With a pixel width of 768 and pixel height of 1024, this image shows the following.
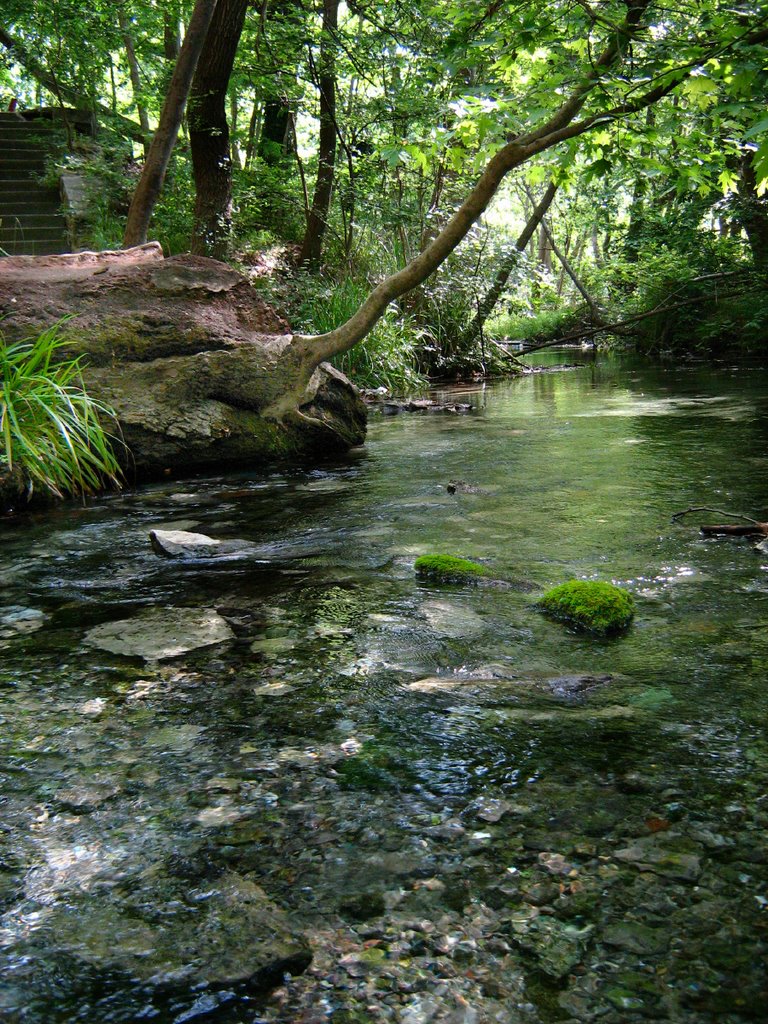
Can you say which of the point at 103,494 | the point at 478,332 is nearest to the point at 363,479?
the point at 103,494

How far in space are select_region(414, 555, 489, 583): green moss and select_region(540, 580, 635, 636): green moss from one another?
0.40m

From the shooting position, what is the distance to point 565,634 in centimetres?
247

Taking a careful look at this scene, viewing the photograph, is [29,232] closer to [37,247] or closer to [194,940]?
[37,247]

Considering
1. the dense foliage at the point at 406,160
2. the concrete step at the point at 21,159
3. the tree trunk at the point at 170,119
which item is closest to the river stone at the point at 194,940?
the dense foliage at the point at 406,160

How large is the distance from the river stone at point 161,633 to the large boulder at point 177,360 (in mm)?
2665

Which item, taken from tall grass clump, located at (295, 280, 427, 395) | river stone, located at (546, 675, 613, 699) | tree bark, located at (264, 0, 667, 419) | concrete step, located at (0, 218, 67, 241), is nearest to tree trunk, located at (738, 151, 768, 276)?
tall grass clump, located at (295, 280, 427, 395)

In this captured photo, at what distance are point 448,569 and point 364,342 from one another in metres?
7.20

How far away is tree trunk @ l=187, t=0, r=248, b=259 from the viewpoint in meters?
8.55

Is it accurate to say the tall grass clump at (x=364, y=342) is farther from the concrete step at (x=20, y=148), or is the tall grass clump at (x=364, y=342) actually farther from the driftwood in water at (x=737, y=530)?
the concrete step at (x=20, y=148)

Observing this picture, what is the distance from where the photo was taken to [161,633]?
2.62 m

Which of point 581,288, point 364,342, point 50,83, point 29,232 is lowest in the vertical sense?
point 364,342

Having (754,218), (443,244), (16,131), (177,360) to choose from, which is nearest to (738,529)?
(443,244)

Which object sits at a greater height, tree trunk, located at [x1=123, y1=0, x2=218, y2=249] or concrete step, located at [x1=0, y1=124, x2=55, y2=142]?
concrete step, located at [x1=0, y1=124, x2=55, y2=142]

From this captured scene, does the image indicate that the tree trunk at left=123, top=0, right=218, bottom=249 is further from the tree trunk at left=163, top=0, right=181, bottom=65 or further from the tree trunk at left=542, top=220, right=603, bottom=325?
the tree trunk at left=542, top=220, right=603, bottom=325
